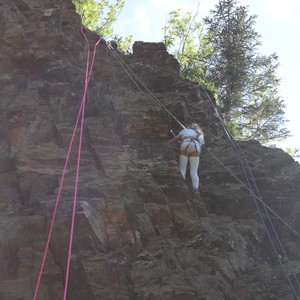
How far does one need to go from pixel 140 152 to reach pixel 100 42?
6281 mm

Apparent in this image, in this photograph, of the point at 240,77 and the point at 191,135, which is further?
the point at 240,77

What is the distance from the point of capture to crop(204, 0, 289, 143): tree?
19.3 metres

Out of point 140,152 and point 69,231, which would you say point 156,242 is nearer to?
point 69,231

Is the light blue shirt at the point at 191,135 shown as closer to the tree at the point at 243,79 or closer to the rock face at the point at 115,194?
the rock face at the point at 115,194

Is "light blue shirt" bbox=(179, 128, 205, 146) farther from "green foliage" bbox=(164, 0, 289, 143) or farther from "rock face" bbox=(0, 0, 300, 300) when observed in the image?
"green foliage" bbox=(164, 0, 289, 143)

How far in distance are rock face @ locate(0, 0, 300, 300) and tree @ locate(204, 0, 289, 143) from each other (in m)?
7.01

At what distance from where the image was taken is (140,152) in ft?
30.1

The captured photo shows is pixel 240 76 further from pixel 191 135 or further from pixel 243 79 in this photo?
pixel 191 135

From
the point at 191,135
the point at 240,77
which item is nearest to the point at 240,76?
the point at 240,77

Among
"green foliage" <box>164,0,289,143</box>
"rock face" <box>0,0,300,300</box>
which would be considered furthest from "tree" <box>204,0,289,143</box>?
"rock face" <box>0,0,300,300</box>

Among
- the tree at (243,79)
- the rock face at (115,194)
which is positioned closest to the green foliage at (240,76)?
the tree at (243,79)

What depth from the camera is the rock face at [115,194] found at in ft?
18.3

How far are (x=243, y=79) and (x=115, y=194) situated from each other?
13.8 metres

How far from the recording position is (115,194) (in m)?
6.82
